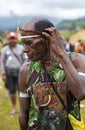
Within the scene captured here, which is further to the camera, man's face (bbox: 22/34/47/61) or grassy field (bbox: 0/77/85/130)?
grassy field (bbox: 0/77/85/130)

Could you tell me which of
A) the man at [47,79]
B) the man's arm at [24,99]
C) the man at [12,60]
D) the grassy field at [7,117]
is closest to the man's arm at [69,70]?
the man at [47,79]

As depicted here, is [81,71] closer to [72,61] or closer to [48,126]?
[72,61]

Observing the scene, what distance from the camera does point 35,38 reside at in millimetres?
3031

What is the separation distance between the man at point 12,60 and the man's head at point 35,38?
6009mm

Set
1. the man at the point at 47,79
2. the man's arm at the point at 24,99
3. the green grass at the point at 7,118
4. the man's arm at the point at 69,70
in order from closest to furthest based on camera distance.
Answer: the man's arm at the point at 69,70, the man at the point at 47,79, the man's arm at the point at 24,99, the green grass at the point at 7,118

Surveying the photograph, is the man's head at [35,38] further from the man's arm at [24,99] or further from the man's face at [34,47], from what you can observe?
the man's arm at [24,99]

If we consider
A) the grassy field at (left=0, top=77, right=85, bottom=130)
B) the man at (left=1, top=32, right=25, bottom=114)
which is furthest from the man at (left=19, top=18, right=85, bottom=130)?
the man at (left=1, top=32, right=25, bottom=114)

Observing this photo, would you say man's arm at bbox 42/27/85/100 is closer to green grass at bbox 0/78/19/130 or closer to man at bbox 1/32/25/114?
green grass at bbox 0/78/19/130

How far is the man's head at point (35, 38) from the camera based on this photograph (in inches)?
119

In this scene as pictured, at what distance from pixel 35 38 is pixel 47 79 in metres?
0.35

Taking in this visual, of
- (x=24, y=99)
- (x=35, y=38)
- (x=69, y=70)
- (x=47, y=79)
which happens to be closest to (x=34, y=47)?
(x=35, y=38)

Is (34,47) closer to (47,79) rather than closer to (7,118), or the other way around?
(47,79)

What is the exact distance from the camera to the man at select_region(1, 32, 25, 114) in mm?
9180

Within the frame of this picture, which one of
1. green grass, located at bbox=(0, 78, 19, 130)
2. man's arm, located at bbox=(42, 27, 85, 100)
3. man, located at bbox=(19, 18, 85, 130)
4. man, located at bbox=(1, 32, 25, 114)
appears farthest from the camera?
man, located at bbox=(1, 32, 25, 114)
